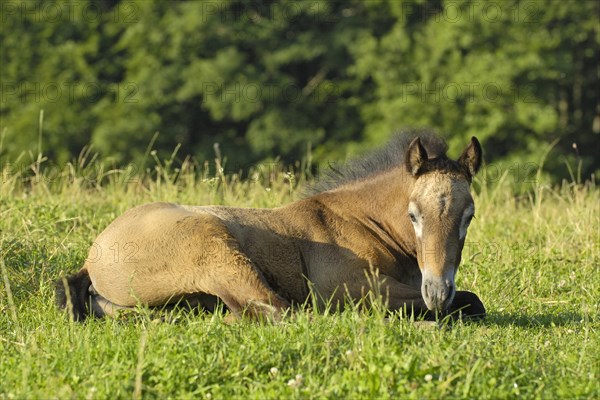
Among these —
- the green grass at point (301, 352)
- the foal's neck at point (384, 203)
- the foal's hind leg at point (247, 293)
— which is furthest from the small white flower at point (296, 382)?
the foal's neck at point (384, 203)

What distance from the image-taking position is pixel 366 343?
588 centimetres

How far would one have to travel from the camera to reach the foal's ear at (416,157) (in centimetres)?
778

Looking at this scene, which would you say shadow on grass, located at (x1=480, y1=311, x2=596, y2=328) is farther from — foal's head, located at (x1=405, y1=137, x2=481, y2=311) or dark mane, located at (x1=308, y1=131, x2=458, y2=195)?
dark mane, located at (x1=308, y1=131, x2=458, y2=195)

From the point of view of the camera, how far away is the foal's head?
729 centimetres

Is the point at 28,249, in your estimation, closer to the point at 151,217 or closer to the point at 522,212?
the point at 151,217

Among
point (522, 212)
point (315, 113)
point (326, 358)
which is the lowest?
point (315, 113)

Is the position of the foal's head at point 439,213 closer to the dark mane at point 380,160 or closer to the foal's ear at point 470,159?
the foal's ear at point 470,159

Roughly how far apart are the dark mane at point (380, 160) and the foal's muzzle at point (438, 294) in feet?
4.04

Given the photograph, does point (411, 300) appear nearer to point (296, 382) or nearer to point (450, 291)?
point (450, 291)

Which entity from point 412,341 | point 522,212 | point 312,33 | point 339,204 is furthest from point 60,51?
point 412,341

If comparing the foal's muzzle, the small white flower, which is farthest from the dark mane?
the small white flower

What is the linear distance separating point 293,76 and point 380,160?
28.7 m

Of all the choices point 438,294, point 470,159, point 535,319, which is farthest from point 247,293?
point 535,319

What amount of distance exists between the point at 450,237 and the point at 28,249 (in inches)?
164
